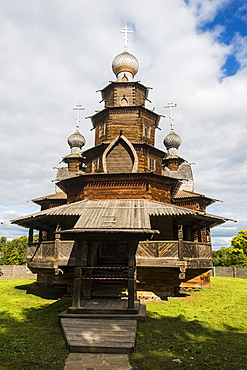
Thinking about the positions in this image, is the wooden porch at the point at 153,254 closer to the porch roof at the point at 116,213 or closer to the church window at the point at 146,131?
the porch roof at the point at 116,213

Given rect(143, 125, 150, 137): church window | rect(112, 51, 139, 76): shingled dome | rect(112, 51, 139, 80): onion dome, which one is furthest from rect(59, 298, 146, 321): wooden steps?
rect(112, 51, 139, 76): shingled dome

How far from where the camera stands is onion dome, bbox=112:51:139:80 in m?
19.9

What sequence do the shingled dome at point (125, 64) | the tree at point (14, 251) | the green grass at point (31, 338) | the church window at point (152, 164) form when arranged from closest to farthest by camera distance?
the green grass at point (31, 338) < the church window at point (152, 164) < the shingled dome at point (125, 64) < the tree at point (14, 251)

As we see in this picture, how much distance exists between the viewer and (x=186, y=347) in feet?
20.4

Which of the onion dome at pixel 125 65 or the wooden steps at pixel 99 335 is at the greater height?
the onion dome at pixel 125 65

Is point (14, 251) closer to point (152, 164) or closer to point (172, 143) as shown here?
point (172, 143)

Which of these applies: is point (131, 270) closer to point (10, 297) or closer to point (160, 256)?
point (160, 256)

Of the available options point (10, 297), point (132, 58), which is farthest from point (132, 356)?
point (132, 58)

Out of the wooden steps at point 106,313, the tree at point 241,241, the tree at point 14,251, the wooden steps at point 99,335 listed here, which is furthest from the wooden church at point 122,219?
the tree at point 14,251

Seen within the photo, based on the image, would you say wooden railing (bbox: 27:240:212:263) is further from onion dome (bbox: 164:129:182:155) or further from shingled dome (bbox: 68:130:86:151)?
shingled dome (bbox: 68:130:86:151)

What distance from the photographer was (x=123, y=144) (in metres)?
16.5

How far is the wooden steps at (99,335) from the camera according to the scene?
18.4 feet

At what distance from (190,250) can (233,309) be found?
279 centimetres

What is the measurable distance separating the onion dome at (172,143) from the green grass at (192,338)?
19413 millimetres
